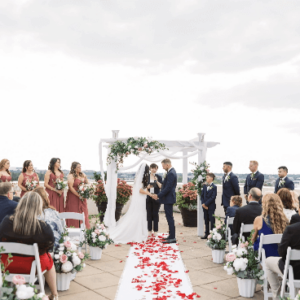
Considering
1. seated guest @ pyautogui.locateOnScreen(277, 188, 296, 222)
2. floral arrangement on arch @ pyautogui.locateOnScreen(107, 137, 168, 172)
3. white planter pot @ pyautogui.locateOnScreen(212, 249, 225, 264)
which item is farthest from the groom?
seated guest @ pyautogui.locateOnScreen(277, 188, 296, 222)

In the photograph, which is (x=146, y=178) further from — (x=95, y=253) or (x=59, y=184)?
(x=95, y=253)

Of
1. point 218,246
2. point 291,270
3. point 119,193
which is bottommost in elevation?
point 218,246

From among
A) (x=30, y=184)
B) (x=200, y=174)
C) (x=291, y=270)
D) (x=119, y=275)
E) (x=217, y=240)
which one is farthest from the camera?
(x=200, y=174)

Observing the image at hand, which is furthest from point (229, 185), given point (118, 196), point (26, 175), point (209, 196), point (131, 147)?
point (26, 175)

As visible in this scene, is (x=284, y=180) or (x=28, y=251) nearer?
(x=28, y=251)

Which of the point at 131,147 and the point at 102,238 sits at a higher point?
the point at 131,147

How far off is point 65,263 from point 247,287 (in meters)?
2.27

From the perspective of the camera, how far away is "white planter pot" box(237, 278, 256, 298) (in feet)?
13.9

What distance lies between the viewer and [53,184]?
25.4 feet

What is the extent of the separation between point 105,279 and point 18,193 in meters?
3.79

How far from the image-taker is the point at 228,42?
8094mm

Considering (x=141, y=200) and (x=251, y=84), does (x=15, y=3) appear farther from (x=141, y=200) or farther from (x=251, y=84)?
(x=251, y=84)

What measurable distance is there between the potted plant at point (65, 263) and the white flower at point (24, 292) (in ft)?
5.44

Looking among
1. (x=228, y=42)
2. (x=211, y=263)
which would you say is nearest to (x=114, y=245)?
(x=211, y=263)
